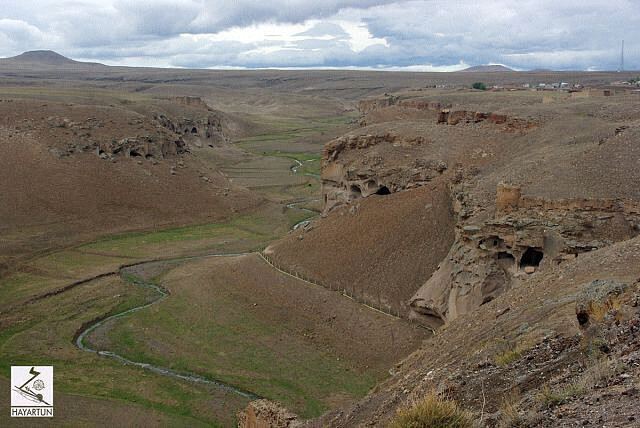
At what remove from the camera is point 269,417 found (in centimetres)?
1653

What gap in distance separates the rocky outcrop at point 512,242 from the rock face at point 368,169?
888 cm

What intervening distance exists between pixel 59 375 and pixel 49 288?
42.9 ft

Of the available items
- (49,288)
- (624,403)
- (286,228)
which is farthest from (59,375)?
(286,228)

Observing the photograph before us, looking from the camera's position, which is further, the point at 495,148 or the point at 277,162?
the point at 277,162

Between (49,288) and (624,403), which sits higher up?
(624,403)

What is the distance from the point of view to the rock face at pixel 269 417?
52.7ft

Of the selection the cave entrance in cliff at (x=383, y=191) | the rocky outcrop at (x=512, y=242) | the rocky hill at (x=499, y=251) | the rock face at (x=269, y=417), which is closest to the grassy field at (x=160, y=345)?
the rocky hill at (x=499, y=251)

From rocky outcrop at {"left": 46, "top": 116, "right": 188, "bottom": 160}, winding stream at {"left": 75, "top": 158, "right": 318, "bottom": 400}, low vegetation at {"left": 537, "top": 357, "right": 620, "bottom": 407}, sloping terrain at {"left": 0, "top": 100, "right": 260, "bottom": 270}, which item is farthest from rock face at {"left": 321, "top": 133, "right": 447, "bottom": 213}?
low vegetation at {"left": 537, "top": 357, "right": 620, "bottom": 407}

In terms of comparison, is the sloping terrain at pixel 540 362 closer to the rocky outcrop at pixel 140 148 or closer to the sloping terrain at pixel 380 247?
the sloping terrain at pixel 380 247

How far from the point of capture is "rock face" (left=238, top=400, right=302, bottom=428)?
16.1m

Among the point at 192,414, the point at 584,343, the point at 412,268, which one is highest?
the point at 584,343

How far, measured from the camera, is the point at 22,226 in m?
50.2

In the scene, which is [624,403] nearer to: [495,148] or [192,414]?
[192,414]

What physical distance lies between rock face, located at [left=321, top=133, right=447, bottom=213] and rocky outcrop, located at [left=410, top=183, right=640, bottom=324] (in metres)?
8.88
